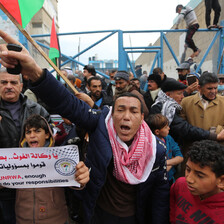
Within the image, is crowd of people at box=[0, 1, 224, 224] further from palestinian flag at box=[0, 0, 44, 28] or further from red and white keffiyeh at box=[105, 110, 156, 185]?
palestinian flag at box=[0, 0, 44, 28]

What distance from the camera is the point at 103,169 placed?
4.27 ft

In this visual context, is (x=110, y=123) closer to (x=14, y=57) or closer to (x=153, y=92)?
(x=14, y=57)

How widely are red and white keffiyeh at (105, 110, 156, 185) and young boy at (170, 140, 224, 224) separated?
0.29 m

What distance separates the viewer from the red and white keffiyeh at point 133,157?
52.4 inches

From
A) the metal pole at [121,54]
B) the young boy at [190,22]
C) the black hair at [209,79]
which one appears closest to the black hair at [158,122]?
the black hair at [209,79]

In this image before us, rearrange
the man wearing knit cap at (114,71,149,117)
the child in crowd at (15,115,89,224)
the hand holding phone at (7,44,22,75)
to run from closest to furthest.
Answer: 1. the hand holding phone at (7,44,22,75)
2. the child in crowd at (15,115,89,224)
3. the man wearing knit cap at (114,71,149,117)

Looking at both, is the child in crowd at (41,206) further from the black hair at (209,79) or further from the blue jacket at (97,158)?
the black hair at (209,79)

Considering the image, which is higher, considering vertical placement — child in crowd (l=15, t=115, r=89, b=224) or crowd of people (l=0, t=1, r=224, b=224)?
crowd of people (l=0, t=1, r=224, b=224)

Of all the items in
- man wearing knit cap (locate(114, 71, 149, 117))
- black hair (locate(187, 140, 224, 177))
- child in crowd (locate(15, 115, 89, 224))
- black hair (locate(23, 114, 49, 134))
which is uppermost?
man wearing knit cap (locate(114, 71, 149, 117))

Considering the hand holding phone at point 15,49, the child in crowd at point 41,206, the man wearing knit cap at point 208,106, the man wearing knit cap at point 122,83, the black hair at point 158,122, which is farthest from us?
the man wearing knit cap at point 122,83

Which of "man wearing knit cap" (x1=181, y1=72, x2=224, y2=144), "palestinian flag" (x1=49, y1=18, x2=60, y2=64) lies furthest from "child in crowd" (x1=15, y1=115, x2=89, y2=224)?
"man wearing knit cap" (x1=181, y1=72, x2=224, y2=144)

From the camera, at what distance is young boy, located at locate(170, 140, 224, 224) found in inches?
49.1

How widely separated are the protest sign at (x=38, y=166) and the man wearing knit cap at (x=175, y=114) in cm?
158

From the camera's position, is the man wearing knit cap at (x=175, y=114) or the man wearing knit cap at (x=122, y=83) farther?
the man wearing knit cap at (x=122, y=83)
